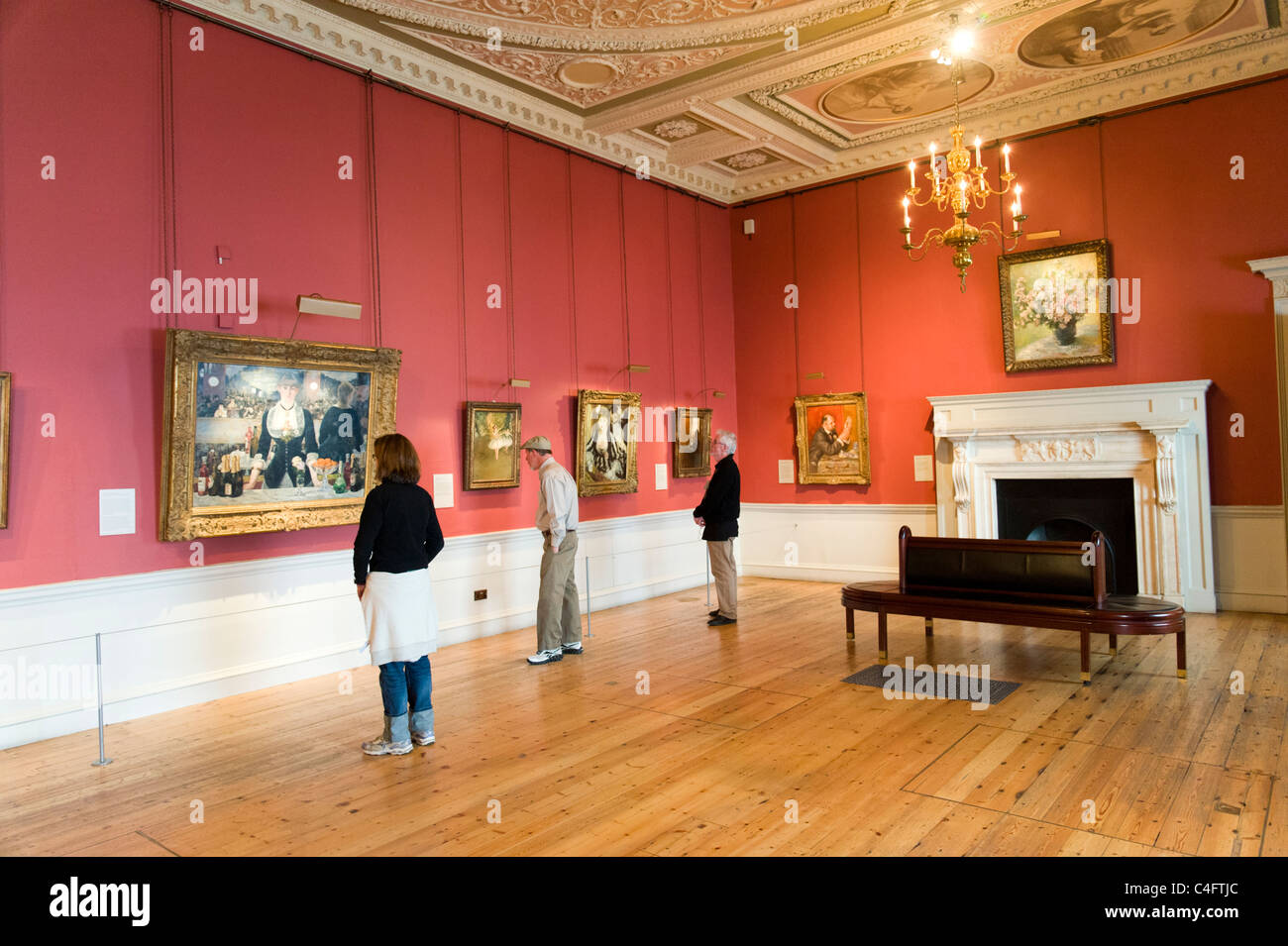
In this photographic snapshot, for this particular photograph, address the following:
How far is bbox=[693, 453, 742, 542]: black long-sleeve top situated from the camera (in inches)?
378

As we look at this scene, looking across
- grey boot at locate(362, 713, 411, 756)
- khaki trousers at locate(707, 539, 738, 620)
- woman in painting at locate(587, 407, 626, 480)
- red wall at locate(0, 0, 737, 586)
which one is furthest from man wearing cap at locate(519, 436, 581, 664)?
woman in painting at locate(587, 407, 626, 480)

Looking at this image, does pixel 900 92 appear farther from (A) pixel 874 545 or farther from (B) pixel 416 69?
(A) pixel 874 545

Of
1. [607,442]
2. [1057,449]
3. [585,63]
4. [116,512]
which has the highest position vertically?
[585,63]

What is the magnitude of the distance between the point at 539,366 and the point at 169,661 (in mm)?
5067

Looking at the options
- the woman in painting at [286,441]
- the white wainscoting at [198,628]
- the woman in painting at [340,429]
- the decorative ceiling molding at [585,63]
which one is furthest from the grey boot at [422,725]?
the decorative ceiling molding at [585,63]

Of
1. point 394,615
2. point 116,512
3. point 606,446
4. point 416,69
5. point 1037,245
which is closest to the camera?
point 394,615

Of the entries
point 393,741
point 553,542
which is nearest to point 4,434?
point 393,741

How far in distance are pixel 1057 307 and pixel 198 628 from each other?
33.1 ft

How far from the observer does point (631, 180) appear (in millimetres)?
11688

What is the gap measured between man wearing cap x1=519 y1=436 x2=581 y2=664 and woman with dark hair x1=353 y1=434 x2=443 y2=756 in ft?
7.28

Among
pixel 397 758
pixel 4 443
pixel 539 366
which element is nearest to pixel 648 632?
pixel 539 366

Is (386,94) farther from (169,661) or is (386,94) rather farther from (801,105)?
(169,661)

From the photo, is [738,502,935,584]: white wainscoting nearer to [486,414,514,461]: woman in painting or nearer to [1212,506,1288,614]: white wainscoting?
[1212,506,1288,614]: white wainscoting

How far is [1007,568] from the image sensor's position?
731 centimetres
